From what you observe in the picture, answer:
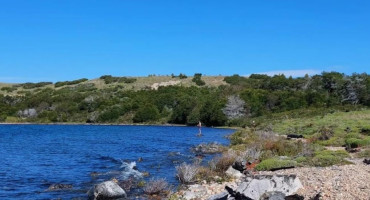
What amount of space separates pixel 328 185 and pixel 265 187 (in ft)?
9.15

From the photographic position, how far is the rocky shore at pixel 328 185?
15604mm

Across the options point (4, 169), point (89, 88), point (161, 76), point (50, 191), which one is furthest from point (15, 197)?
point (161, 76)

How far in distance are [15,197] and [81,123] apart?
3686 inches

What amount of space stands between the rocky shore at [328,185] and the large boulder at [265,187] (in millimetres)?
428

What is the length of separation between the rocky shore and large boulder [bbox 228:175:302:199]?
428mm

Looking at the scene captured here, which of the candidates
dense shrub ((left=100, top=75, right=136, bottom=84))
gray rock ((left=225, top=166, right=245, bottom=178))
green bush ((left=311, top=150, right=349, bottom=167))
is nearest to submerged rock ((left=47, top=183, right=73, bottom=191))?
gray rock ((left=225, top=166, right=245, bottom=178))

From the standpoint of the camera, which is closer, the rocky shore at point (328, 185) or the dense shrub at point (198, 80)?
the rocky shore at point (328, 185)

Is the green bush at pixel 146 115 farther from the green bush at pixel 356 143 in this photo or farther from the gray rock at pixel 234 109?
the green bush at pixel 356 143

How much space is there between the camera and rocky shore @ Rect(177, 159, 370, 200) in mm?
15604

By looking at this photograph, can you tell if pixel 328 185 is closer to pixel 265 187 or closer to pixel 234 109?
pixel 265 187

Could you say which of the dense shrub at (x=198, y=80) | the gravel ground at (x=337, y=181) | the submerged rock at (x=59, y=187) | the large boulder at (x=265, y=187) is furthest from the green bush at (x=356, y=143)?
the dense shrub at (x=198, y=80)

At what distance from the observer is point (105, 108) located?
113500 mm

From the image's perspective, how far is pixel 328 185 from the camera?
16922 millimetres

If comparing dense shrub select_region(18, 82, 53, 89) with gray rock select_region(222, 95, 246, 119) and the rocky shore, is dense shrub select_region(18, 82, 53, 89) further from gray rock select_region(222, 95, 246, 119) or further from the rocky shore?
the rocky shore
